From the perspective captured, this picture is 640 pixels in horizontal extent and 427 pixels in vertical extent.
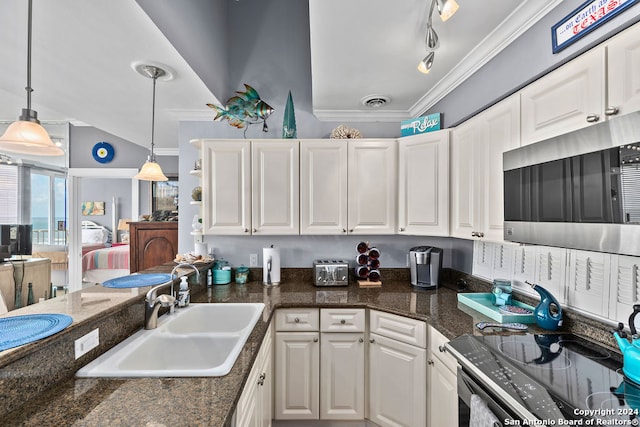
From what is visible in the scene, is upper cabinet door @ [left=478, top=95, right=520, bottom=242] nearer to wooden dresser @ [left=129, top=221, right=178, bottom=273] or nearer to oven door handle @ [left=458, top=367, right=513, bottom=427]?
oven door handle @ [left=458, top=367, right=513, bottom=427]

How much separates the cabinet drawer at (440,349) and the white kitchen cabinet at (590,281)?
2.05 feet

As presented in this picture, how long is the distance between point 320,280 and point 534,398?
5.36 feet

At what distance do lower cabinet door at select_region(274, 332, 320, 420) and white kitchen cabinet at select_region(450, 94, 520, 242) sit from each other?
1269mm

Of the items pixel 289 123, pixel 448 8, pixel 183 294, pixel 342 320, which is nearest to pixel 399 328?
pixel 342 320

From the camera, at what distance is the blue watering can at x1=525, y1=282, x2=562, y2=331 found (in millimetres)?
1416

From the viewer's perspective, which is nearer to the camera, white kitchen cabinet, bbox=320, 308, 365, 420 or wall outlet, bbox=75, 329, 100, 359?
wall outlet, bbox=75, 329, 100, 359

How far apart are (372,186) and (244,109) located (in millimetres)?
1234

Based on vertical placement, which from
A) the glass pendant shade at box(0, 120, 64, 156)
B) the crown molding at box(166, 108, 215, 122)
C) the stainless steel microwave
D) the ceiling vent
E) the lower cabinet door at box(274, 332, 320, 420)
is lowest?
the lower cabinet door at box(274, 332, 320, 420)

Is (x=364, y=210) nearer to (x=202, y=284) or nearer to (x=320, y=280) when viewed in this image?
(x=320, y=280)

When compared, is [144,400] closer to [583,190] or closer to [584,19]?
[583,190]

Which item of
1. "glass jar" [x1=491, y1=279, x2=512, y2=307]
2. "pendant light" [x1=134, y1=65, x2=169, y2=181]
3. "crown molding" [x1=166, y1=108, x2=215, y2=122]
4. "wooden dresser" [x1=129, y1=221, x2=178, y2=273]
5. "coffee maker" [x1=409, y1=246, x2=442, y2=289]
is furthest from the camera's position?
"wooden dresser" [x1=129, y1=221, x2=178, y2=273]

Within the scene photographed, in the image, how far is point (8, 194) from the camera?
10.8 ft

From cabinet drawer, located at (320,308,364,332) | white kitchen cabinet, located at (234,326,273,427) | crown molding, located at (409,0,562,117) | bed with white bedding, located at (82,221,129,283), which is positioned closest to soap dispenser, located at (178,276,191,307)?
white kitchen cabinet, located at (234,326,273,427)

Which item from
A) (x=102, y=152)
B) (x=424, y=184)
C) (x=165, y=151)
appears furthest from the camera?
(x=165, y=151)
